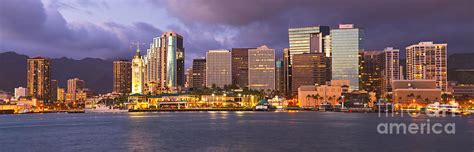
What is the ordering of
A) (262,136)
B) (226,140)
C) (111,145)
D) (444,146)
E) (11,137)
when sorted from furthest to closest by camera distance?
1. (11,137)
2. (262,136)
3. (226,140)
4. (111,145)
5. (444,146)

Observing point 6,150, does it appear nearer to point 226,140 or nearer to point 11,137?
point 11,137

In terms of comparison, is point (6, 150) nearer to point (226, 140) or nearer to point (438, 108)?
point (226, 140)

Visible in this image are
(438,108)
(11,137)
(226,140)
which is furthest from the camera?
(438,108)

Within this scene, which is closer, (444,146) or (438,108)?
(444,146)

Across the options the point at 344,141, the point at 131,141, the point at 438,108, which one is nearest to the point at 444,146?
the point at 344,141

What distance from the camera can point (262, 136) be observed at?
8481 centimetres

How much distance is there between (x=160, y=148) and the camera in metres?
69.3

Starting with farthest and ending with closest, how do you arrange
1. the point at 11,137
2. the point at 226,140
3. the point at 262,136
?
1. the point at 11,137
2. the point at 262,136
3. the point at 226,140

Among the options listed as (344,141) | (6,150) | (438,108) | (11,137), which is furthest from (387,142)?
(438,108)

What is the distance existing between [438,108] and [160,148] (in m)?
150

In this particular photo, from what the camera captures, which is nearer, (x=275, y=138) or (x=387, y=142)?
(x=387, y=142)

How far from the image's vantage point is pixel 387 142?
241 ft

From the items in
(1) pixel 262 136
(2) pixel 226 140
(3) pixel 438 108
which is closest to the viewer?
(2) pixel 226 140

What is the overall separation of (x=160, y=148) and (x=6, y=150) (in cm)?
1924
